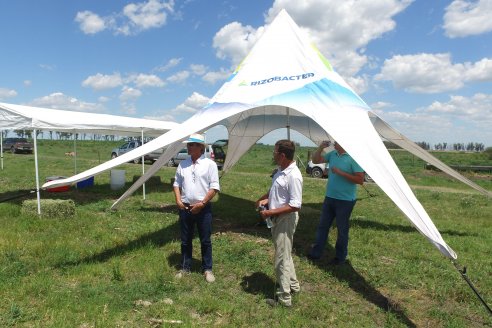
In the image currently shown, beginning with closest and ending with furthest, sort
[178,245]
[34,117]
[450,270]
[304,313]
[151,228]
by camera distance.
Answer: [304,313]
[450,270]
[178,245]
[151,228]
[34,117]

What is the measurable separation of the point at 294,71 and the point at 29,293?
4.79 metres

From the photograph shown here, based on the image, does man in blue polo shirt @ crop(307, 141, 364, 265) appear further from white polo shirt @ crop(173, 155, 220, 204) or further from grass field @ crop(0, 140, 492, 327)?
white polo shirt @ crop(173, 155, 220, 204)

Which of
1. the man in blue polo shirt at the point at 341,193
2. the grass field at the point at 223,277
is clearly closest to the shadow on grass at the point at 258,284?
the grass field at the point at 223,277

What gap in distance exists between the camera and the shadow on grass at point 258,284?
4203mm

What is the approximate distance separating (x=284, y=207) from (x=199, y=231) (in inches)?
51.0

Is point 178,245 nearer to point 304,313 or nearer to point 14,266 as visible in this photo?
point 14,266

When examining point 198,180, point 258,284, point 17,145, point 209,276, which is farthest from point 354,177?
point 17,145

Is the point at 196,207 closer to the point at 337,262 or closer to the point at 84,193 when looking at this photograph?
the point at 337,262

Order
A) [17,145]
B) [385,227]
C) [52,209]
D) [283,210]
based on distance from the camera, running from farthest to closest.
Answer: [17,145]
[385,227]
[52,209]
[283,210]

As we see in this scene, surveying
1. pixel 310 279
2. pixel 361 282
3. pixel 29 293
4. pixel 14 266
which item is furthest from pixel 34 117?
pixel 361 282

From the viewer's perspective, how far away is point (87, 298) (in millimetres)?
3908

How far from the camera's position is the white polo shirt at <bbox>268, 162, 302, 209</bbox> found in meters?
3.63

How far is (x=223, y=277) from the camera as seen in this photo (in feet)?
15.2

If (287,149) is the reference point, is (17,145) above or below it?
above
